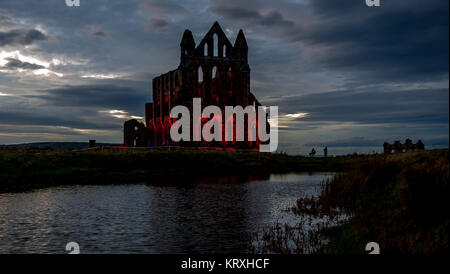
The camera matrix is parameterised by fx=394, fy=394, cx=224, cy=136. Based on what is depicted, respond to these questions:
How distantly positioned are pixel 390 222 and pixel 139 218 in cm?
827

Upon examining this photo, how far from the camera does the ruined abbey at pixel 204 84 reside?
62000 mm

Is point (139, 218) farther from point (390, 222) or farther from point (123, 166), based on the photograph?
point (123, 166)

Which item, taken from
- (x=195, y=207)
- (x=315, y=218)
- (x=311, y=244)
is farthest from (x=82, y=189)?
(x=311, y=244)

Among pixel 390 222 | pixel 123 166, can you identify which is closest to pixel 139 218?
pixel 390 222

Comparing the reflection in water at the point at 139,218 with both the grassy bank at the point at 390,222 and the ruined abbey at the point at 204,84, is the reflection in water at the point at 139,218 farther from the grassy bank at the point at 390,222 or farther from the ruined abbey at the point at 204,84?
the ruined abbey at the point at 204,84

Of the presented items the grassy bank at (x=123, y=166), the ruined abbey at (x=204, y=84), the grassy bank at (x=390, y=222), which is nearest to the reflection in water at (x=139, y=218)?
the grassy bank at (x=390, y=222)

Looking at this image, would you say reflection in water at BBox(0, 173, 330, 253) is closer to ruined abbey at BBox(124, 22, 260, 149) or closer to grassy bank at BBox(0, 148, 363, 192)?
grassy bank at BBox(0, 148, 363, 192)

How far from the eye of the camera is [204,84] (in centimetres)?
6341

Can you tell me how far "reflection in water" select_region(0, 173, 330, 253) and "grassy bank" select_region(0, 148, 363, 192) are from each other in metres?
4.63

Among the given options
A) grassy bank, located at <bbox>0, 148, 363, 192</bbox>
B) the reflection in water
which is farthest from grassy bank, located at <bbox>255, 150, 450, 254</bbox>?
grassy bank, located at <bbox>0, 148, 363, 192</bbox>

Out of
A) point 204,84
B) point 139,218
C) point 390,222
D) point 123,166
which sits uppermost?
point 204,84

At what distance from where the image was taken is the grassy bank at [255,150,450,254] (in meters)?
8.51
